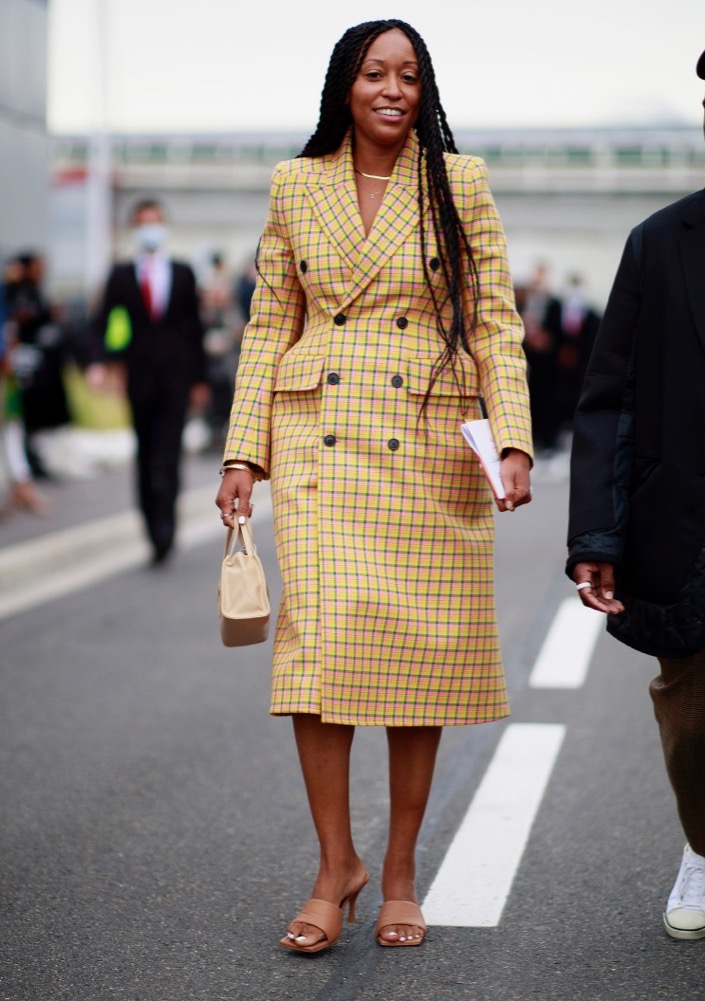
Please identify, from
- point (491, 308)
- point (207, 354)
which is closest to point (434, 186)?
point (491, 308)

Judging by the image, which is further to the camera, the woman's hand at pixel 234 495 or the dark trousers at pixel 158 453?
the dark trousers at pixel 158 453

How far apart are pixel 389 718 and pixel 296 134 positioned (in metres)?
72.2

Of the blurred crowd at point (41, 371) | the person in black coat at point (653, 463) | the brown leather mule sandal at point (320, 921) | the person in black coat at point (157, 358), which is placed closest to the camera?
the person in black coat at point (653, 463)

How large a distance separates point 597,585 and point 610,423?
1.09ft

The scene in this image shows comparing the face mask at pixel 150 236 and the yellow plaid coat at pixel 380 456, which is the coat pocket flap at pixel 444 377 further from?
the face mask at pixel 150 236

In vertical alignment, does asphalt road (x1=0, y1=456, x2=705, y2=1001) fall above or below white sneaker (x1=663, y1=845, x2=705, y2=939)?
below

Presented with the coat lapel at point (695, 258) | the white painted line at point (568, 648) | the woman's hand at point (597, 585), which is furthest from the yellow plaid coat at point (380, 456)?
the white painted line at point (568, 648)

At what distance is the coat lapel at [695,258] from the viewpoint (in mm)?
3520

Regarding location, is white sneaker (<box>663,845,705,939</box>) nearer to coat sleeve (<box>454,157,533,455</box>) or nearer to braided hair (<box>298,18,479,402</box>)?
coat sleeve (<box>454,157,533,455</box>)

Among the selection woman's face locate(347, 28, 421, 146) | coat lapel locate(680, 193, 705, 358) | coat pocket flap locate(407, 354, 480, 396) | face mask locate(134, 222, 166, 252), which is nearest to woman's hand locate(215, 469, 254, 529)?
coat pocket flap locate(407, 354, 480, 396)

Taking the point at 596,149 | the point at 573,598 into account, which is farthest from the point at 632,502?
the point at 596,149

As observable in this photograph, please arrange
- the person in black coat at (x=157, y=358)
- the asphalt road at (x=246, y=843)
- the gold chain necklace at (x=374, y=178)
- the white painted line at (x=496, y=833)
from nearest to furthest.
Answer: the asphalt road at (x=246, y=843) < the gold chain necklace at (x=374, y=178) < the white painted line at (x=496, y=833) < the person in black coat at (x=157, y=358)

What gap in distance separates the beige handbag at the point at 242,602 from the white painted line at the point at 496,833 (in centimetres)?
80

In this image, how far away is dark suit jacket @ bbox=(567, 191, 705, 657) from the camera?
11.5ft
